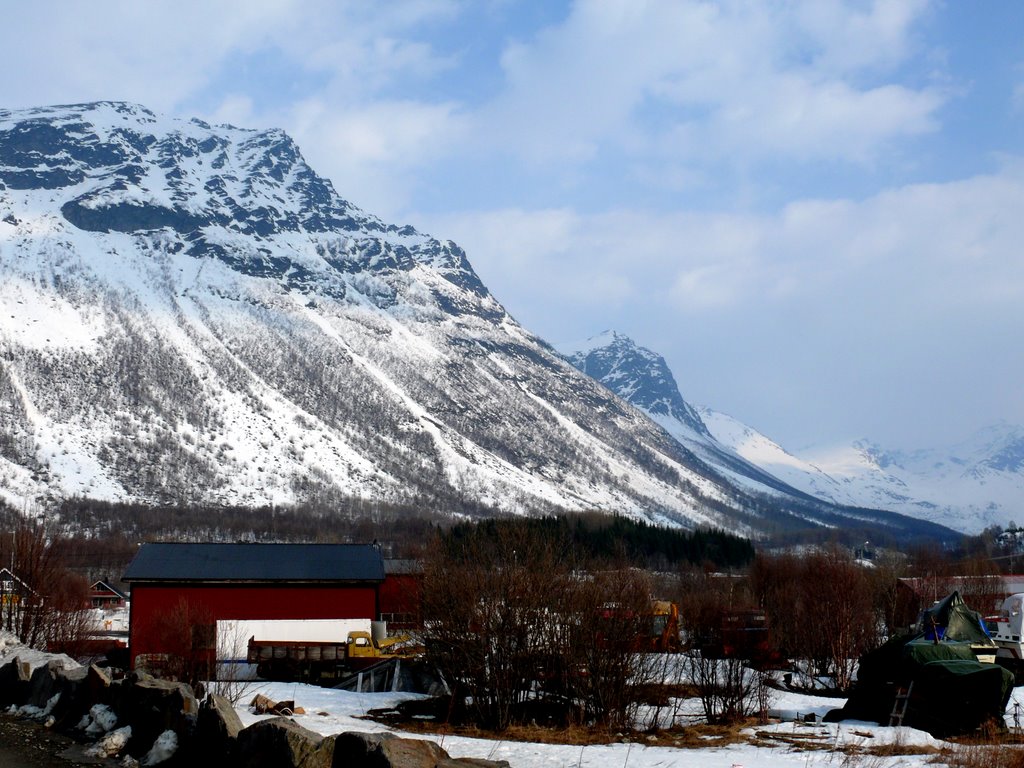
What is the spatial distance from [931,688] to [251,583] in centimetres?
3319

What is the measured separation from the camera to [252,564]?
175 feet

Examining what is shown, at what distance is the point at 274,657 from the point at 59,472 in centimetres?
14948

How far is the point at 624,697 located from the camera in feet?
97.3

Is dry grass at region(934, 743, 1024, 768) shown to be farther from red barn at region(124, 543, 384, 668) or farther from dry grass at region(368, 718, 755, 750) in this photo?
red barn at region(124, 543, 384, 668)

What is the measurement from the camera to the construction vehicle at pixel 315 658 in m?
43.5

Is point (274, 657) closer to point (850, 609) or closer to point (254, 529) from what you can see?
point (850, 609)

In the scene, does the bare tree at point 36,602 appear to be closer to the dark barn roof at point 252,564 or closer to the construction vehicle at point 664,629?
the dark barn roof at point 252,564

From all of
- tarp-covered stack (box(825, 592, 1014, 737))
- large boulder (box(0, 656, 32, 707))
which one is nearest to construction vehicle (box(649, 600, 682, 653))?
tarp-covered stack (box(825, 592, 1014, 737))

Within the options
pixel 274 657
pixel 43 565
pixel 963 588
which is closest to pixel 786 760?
pixel 274 657

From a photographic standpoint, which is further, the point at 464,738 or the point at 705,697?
the point at 705,697

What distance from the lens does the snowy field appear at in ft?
67.3

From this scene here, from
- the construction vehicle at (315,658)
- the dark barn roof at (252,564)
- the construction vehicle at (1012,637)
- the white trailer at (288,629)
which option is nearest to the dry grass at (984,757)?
the construction vehicle at (1012,637)

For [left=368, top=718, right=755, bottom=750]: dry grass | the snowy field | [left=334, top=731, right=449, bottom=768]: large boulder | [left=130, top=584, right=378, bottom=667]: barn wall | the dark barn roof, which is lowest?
[left=368, top=718, right=755, bottom=750]: dry grass

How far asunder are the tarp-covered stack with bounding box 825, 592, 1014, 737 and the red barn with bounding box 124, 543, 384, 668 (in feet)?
90.2
